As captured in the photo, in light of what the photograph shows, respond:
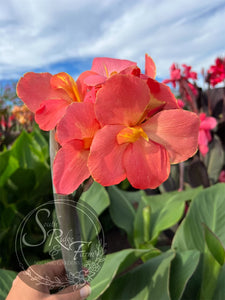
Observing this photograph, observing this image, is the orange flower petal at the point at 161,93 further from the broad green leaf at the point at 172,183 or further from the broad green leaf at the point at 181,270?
the broad green leaf at the point at 172,183

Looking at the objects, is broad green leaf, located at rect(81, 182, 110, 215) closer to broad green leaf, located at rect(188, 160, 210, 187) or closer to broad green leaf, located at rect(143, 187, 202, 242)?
broad green leaf, located at rect(143, 187, 202, 242)

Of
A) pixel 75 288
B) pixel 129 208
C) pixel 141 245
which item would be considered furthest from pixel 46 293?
pixel 129 208

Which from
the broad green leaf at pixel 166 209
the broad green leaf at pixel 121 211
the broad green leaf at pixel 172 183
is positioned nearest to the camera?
the broad green leaf at pixel 166 209

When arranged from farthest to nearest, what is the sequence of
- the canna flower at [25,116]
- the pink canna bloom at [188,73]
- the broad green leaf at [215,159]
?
the canna flower at [25,116]
the pink canna bloom at [188,73]
the broad green leaf at [215,159]

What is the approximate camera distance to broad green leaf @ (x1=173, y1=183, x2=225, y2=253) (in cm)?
90

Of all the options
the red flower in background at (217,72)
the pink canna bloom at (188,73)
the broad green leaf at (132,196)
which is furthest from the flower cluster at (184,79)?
the broad green leaf at (132,196)

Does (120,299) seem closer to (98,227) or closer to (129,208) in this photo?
(98,227)

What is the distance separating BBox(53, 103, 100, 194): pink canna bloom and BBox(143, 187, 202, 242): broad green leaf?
808mm

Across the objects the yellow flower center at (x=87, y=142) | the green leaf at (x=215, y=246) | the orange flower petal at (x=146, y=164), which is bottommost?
the green leaf at (x=215, y=246)

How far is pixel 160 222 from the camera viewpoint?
1.16m

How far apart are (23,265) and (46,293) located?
6cm

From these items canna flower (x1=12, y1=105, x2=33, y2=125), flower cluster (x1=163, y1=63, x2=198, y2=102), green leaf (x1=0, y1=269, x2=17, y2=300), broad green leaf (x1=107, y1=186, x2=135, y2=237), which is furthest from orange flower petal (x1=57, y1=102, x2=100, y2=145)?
canna flower (x1=12, y1=105, x2=33, y2=125)

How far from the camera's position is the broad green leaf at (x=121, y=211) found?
4.12ft

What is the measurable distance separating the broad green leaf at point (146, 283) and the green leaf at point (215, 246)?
0.10 metres
